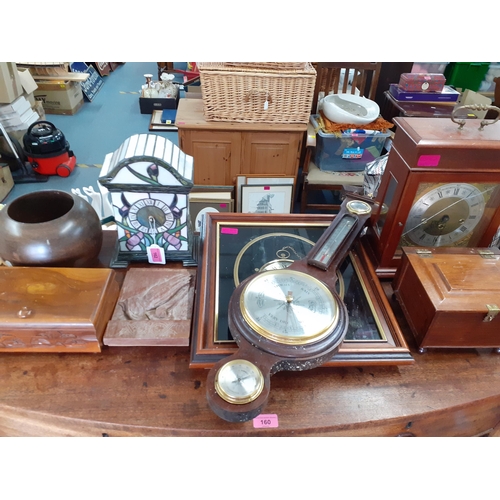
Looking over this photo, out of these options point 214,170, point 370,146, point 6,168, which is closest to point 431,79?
point 370,146

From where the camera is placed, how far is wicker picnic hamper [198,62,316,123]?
2215 millimetres

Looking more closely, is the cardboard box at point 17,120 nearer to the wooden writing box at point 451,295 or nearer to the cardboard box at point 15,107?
the cardboard box at point 15,107

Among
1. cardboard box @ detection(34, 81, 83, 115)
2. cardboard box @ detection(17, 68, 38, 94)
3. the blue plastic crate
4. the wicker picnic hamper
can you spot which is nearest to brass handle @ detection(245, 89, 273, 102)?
the wicker picnic hamper

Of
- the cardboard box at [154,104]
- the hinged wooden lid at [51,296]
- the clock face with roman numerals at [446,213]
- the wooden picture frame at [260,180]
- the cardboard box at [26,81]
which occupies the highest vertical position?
the clock face with roman numerals at [446,213]

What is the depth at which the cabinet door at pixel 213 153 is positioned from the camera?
251cm

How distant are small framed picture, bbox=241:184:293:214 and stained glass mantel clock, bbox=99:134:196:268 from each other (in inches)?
58.7

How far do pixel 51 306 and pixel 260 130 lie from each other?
71.7 inches

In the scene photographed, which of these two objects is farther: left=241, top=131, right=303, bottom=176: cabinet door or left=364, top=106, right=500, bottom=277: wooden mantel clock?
left=241, top=131, right=303, bottom=176: cabinet door

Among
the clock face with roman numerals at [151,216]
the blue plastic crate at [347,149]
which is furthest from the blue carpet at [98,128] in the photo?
the clock face with roman numerals at [151,216]

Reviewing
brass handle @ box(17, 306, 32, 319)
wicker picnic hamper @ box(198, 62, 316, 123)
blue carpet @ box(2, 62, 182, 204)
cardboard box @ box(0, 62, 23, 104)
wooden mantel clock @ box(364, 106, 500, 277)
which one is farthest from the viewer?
blue carpet @ box(2, 62, 182, 204)

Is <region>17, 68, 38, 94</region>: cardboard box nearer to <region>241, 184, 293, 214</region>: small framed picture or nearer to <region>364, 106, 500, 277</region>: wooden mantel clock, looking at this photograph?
<region>241, 184, 293, 214</region>: small framed picture

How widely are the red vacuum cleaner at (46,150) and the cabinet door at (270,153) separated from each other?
159 centimetres

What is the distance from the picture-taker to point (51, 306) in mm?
967

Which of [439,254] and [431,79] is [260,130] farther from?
[439,254]
